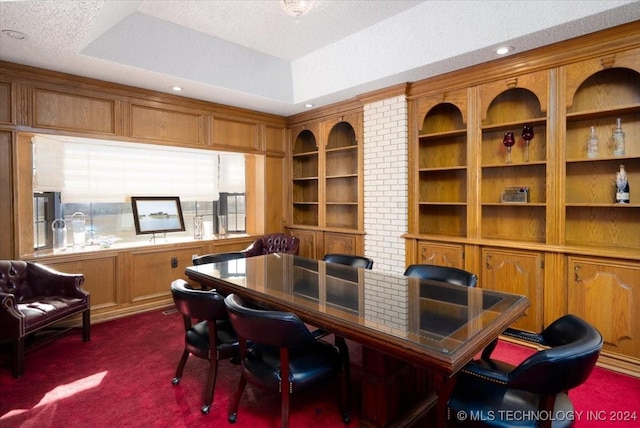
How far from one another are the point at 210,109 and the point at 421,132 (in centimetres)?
281

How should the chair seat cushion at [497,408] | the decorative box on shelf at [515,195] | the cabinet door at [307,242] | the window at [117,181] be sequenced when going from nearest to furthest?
the chair seat cushion at [497,408] < the decorative box on shelf at [515,195] < the window at [117,181] < the cabinet door at [307,242]

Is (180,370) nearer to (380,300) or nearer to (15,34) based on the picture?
(380,300)

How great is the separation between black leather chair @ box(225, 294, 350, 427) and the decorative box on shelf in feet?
8.17

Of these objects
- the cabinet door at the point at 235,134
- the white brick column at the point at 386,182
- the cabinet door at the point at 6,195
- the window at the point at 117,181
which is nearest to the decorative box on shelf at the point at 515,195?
the white brick column at the point at 386,182

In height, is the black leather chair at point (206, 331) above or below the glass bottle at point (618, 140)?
below

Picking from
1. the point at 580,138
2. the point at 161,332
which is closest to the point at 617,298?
the point at 580,138

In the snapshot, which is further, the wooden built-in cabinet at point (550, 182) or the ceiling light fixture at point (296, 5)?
the wooden built-in cabinet at point (550, 182)

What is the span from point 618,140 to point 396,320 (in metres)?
2.69

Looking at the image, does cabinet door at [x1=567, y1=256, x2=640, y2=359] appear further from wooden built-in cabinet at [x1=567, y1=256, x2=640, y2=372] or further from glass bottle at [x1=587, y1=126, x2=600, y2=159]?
glass bottle at [x1=587, y1=126, x2=600, y2=159]

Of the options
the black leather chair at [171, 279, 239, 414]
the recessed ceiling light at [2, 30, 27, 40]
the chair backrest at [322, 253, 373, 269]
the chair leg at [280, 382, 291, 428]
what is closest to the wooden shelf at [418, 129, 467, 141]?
the chair backrest at [322, 253, 373, 269]

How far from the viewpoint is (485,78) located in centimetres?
346

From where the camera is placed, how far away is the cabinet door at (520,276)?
125 inches

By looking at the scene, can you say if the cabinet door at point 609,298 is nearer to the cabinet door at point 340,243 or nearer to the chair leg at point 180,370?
the cabinet door at point 340,243

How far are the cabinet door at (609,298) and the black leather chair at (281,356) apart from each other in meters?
2.24
